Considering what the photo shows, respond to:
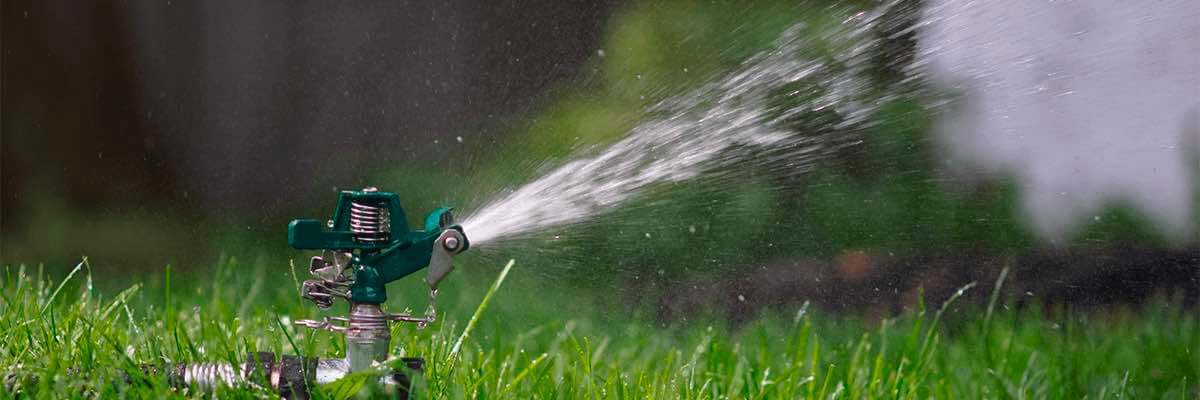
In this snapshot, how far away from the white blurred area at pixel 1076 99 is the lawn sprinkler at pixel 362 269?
1.04 m

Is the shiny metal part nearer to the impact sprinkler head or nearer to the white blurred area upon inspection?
the impact sprinkler head

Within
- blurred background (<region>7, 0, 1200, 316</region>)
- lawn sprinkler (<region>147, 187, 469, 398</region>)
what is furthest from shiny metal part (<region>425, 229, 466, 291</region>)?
blurred background (<region>7, 0, 1200, 316</region>)

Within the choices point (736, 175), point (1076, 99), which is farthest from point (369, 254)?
point (1076, 99)

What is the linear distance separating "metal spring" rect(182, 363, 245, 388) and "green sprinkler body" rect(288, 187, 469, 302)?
20 centimetres

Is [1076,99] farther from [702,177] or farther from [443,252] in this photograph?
[443,252]

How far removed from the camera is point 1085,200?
1.96m

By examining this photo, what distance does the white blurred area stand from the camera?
1837 mm

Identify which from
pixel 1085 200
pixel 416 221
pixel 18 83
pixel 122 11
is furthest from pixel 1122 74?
pixel 18 83

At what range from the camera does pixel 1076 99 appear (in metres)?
1.97

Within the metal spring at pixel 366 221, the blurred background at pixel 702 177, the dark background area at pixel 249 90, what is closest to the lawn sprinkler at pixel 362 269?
the metal spring at pixel 366 221

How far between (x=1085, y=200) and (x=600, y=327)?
96cm

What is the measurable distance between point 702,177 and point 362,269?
3.52 feet

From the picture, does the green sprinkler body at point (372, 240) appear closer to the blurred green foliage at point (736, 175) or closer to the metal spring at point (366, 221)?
the metal spring at point (366, 221)

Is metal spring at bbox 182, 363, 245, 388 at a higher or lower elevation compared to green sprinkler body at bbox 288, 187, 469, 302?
lower
